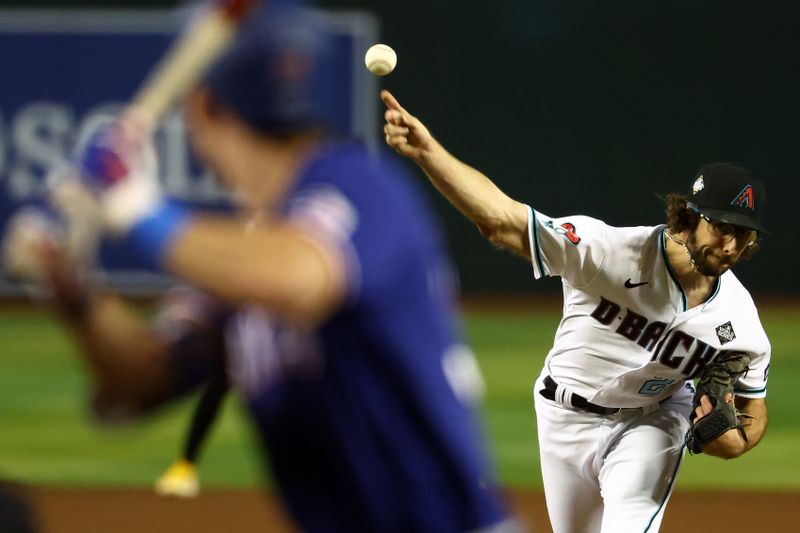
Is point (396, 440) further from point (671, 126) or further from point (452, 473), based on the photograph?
point (671, 126)

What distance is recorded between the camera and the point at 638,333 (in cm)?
484

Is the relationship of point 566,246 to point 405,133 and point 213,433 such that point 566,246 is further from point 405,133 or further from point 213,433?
point 213,433

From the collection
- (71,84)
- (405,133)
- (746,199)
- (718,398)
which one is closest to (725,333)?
(718,398)

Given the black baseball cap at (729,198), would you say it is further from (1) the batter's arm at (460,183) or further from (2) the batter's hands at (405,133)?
(2) the batter's hands at (405,133)

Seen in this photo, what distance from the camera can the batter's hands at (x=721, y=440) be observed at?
470 cm

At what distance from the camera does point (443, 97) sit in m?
15.7

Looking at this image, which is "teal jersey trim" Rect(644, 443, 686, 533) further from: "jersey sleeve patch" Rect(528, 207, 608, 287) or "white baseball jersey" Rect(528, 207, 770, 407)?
"jersey sleeve patch" Rect(528, 207, 608, 287)

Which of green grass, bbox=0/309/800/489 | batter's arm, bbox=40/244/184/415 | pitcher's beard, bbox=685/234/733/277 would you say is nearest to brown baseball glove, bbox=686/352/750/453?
pitcher's beard, bbox=685/234/733/277

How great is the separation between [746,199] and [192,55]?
3091 mm

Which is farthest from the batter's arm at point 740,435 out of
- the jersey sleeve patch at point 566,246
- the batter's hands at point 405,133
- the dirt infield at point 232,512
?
the dirt infield at point 232,512

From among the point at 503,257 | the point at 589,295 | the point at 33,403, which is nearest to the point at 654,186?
the point at 503,257

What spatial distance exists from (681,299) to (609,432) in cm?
57

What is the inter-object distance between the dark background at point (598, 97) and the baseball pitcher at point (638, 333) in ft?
34.2

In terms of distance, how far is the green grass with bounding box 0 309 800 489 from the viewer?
8.48m
